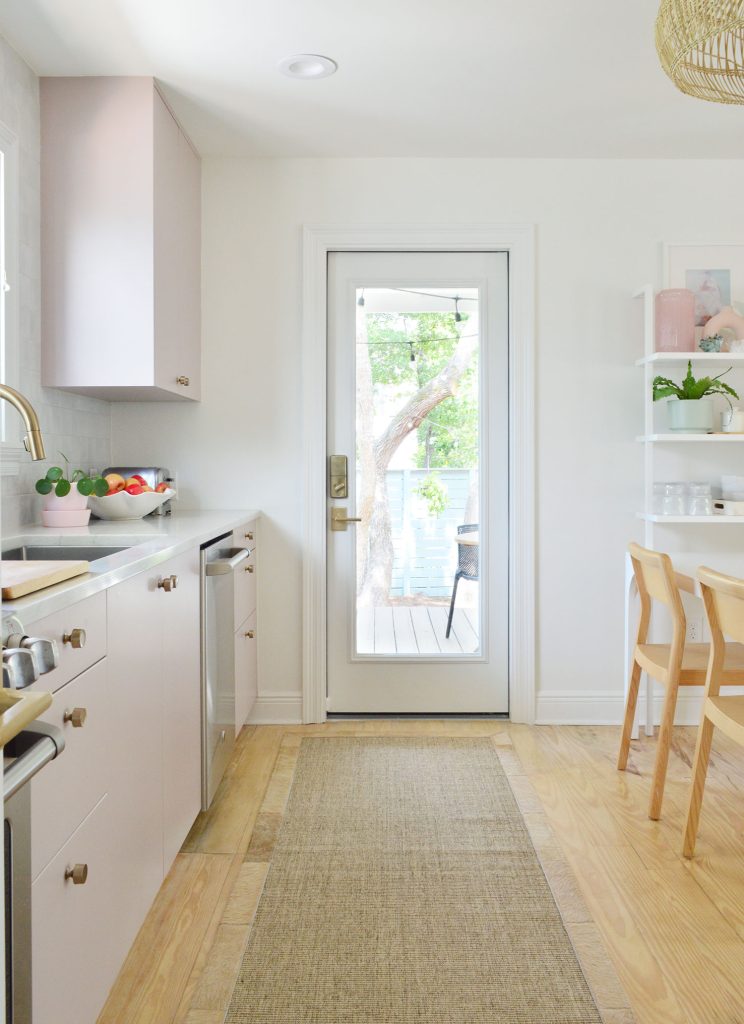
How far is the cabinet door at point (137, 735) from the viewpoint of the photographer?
→ 1578mm

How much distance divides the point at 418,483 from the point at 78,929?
2402mm

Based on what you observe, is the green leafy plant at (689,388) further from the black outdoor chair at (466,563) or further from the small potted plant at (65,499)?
the small potted plant at (65,499)

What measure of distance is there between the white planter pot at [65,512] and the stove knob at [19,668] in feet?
5.97

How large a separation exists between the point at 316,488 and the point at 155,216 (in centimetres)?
124

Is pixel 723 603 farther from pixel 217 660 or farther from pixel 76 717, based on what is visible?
pixel 76 717

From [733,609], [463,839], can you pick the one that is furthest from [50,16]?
[463,839]

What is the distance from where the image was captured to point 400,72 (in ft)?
8.68

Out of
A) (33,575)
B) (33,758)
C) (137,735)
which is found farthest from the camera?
(137,735)

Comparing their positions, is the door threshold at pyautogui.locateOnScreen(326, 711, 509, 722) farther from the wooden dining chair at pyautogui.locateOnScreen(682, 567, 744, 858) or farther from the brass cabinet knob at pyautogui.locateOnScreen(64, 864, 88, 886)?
the brass cabinet knob at pyautogui.locateOnScreen(64, 864, 88, 886)

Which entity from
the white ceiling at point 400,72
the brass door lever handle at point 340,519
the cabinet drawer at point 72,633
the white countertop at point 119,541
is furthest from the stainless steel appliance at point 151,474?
the cabinet drawer at point 72,633

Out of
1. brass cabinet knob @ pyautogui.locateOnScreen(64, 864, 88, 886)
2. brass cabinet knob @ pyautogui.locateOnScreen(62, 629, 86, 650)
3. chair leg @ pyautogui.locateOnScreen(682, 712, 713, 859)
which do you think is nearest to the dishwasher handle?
brass cabinet knob @ pyautogui.locateOnScreen(62, 629, 86, 650)

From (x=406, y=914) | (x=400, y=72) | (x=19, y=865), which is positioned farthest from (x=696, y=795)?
(x=400, y=72)

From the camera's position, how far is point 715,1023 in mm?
1560

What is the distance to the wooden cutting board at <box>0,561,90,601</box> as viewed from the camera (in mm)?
1218
